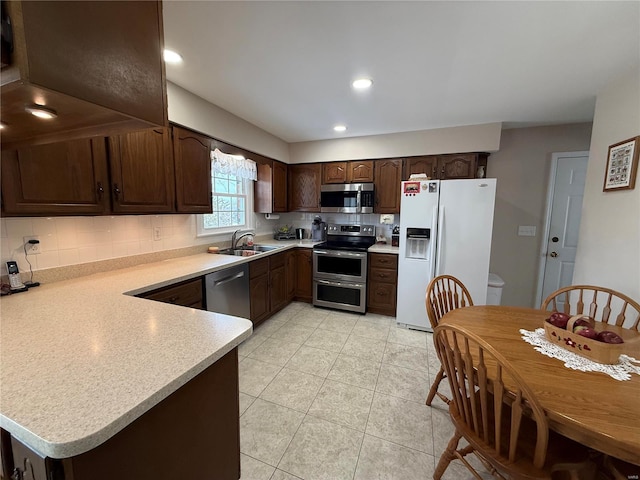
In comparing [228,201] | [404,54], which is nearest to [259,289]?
[228,201]

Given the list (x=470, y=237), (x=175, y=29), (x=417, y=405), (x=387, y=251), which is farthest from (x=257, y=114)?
(x=417, y=405)

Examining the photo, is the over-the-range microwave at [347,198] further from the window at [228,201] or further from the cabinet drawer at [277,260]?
the window at [228,201]

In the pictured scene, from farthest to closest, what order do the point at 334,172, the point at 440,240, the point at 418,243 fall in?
the point at 334,172 → the point at 418,243 → the point at 440,240

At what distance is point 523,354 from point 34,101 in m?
1.98

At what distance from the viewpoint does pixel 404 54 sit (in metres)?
1.73

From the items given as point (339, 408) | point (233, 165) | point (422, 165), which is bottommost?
point (339, 408)

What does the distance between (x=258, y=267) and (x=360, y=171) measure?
6.40ft

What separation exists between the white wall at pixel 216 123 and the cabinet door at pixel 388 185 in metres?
1.48

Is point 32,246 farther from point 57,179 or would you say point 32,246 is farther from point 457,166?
point 457,166

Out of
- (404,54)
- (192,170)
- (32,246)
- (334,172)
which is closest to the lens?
(32,246)

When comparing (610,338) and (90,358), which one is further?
(610,338)

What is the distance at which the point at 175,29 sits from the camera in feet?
4.95

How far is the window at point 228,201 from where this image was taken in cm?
291

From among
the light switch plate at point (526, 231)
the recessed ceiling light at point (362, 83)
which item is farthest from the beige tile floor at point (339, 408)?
the recessed ceiling light at point (362, 83)
